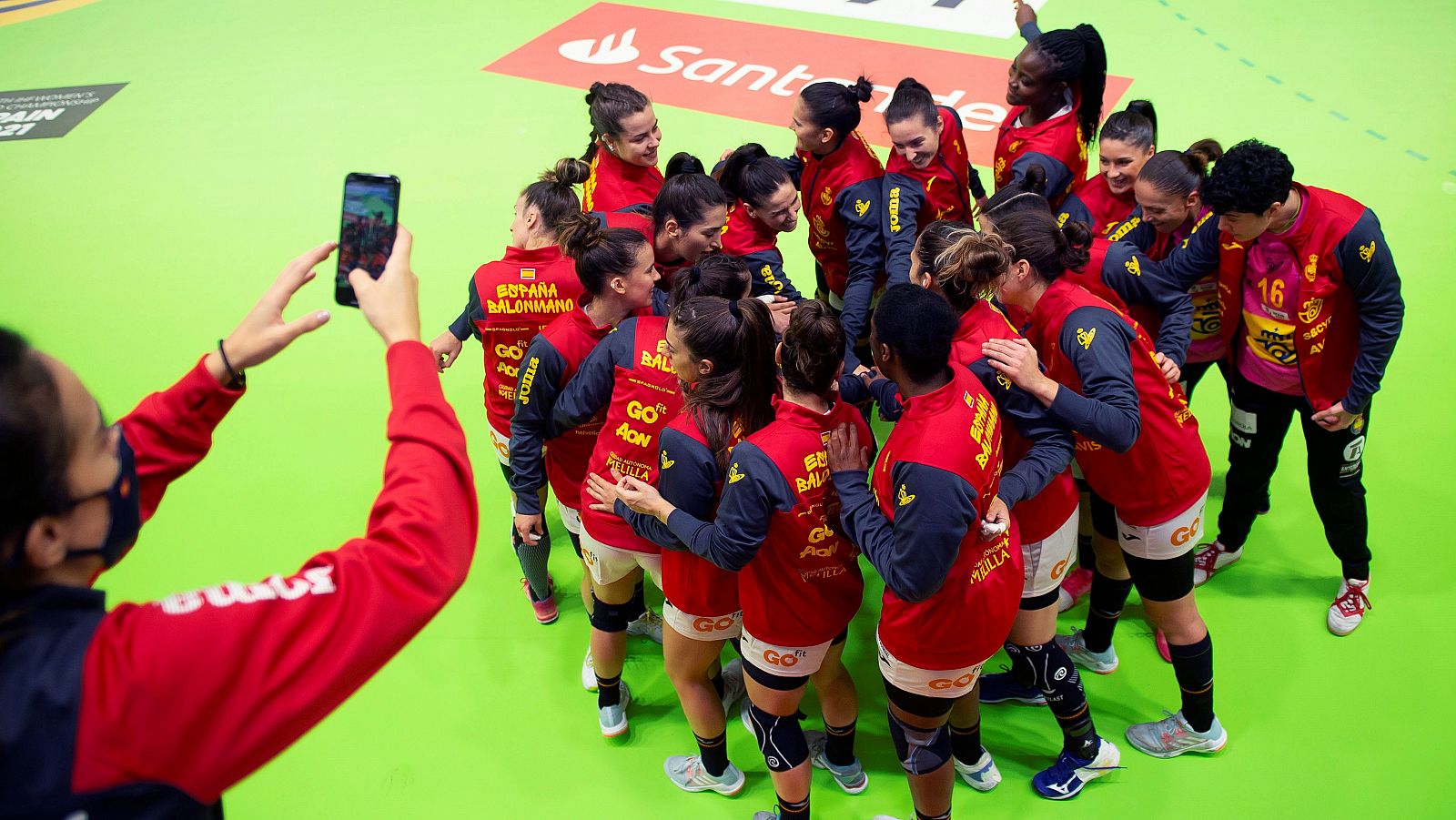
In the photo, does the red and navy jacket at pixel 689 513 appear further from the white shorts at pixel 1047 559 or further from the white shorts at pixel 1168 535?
the white shorts at pixel 1168 535

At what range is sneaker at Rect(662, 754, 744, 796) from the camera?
3.54m

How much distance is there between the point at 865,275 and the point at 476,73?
20.9 feet

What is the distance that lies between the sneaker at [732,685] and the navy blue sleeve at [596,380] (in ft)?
3.95

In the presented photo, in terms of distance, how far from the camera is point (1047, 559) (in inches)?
128

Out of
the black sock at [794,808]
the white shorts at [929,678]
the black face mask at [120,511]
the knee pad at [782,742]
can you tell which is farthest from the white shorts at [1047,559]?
the black face mask at [120,511]

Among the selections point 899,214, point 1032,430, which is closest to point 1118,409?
point 1032,430

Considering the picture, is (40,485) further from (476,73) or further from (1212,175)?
(476,73)

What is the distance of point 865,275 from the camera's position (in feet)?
14.3

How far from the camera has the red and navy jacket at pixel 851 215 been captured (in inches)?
171

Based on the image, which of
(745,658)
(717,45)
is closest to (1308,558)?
(745,658)

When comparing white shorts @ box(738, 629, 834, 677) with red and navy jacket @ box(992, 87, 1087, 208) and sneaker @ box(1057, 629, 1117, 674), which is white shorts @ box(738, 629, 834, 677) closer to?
sneaker @ box(1057, 629, 1117, 674)

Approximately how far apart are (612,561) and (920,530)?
1.28 meters

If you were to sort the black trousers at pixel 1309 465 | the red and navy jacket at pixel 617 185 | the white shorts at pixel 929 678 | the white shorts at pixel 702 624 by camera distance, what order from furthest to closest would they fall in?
the red and navy jacket at pixel 617 185 < the black trousers at pixel 1309 465 < the white shorts at pixel 702 624 < the white shorts at pixel 929 678

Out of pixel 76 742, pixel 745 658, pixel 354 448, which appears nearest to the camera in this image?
pixel 76 742
